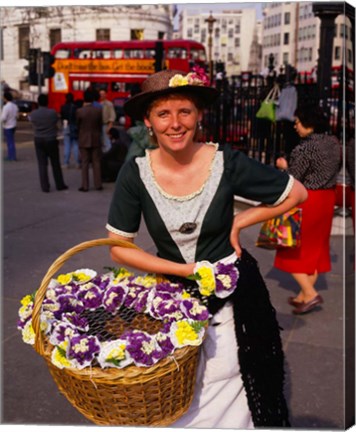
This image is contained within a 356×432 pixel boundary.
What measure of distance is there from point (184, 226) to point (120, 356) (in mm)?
633

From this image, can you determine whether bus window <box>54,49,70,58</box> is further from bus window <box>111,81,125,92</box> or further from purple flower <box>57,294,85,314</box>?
purple flower <box>57,294,85,314</box>

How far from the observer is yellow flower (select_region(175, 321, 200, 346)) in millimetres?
1897

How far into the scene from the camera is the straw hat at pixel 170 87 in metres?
2.12

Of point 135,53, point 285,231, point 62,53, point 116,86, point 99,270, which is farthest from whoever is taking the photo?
point 62,53

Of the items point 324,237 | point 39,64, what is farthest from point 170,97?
point 39,64

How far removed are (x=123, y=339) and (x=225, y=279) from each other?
50 centimetres

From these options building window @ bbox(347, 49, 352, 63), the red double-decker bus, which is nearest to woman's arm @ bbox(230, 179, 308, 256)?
building window @ bbox(347, 49, 352, 63)

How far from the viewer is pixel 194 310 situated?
6.79ft

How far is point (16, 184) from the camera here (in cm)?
1143

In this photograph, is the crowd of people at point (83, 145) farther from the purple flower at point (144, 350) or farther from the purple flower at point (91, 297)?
the purple flower at point (144, 350)

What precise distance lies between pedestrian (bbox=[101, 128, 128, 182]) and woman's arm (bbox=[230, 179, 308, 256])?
30.2 ft

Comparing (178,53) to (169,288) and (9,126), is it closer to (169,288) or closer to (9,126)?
(9,126)

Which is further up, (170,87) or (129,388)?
(170,87)

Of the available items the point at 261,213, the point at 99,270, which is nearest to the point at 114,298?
the point at 261,213
